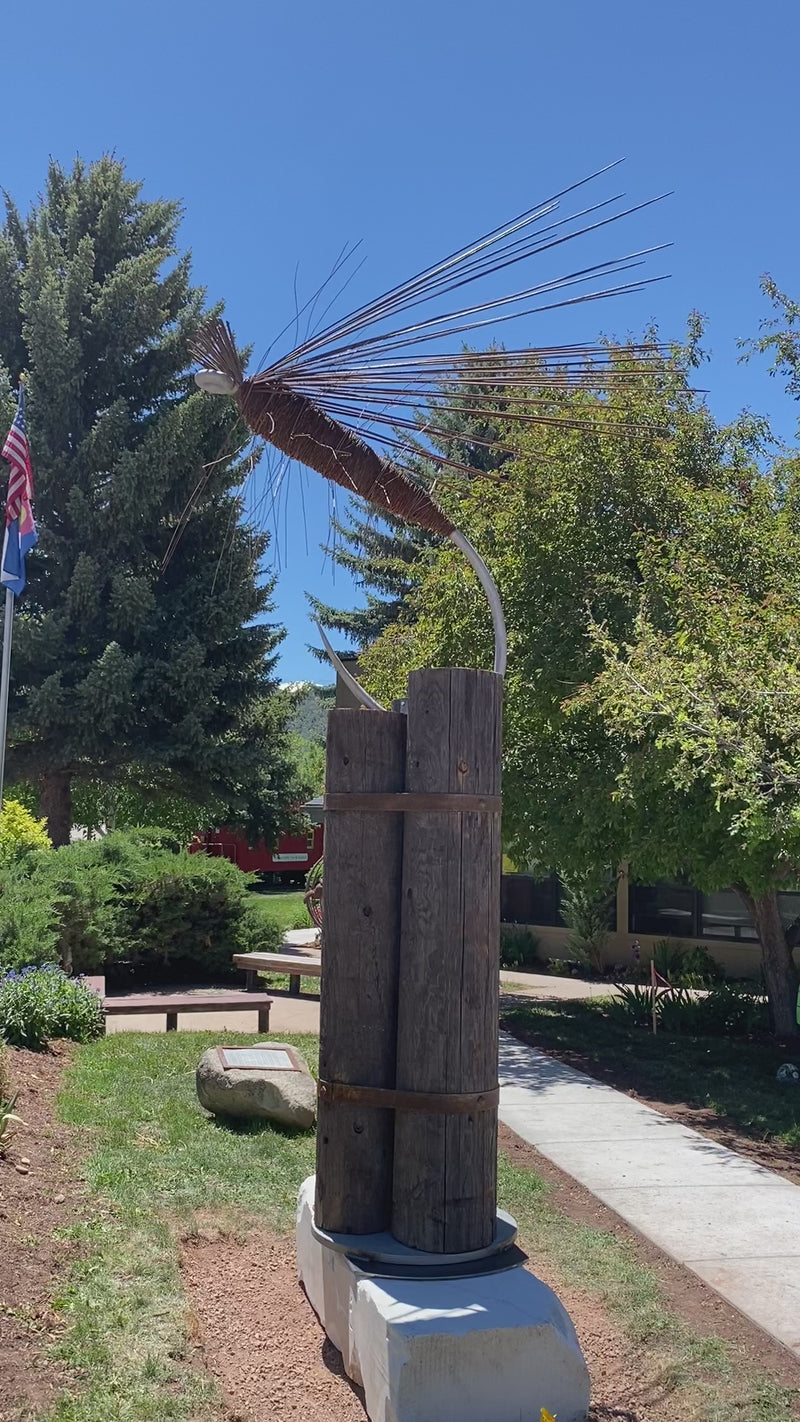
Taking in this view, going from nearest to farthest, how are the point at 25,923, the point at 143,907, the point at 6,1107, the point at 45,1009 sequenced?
1. the point at 6,1107
2. the point at 45,1009
3. the point at 25,923
4. the point at 143,907

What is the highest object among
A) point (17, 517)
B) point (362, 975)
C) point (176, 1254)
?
point (17, 517)

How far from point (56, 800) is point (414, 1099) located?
19.1 meters

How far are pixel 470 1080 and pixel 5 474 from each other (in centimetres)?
1900

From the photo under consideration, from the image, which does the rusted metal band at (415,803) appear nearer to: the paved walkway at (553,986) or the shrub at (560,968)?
the paved walkway at (553,986)

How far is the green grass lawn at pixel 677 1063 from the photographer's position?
7.98 m

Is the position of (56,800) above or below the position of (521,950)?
above

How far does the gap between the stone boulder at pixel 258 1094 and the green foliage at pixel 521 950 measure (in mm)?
11146

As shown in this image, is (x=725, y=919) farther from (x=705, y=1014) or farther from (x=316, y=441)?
(x=316, y=441)

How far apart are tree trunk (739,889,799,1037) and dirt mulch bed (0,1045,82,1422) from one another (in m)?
6.88

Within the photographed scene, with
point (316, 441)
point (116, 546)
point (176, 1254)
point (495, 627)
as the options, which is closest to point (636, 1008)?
point (176, 1254)

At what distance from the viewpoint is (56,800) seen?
71.1ft

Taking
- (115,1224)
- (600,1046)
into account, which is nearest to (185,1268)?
Result: (115,1224)

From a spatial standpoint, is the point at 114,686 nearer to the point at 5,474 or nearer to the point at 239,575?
the point at 239,575

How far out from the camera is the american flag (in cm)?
1180
